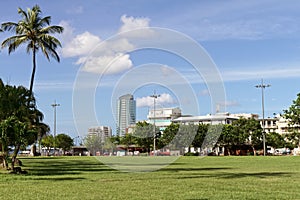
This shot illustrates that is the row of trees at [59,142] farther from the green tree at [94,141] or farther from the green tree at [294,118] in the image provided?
the green tree at [94,141]

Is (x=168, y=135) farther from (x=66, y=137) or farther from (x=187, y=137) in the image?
(x=66, y=137)

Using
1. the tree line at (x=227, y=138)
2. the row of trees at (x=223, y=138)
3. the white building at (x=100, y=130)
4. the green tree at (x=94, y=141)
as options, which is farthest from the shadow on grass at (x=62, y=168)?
the row of trees at (x=223, y=138)

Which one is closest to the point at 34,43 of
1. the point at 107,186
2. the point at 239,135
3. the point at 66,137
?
the point at 107,186

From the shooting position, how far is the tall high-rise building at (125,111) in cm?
2339

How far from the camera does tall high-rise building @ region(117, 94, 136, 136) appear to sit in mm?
23391

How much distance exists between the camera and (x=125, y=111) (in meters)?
23.9

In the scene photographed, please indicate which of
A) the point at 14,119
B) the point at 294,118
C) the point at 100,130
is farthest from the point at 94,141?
the point at 294,118

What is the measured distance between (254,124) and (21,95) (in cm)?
6934

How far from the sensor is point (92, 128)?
73.3 feet

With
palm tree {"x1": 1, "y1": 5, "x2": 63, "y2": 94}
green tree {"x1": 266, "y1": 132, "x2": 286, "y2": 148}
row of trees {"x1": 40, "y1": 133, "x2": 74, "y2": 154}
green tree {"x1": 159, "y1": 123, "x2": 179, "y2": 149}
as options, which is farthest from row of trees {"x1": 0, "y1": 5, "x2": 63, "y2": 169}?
row of trees {"x1": 40, "y1": 133, "x2": 74, "y2": 154}

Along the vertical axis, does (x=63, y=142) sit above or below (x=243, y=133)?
below

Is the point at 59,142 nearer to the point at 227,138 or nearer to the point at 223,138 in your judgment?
the point at 223,138

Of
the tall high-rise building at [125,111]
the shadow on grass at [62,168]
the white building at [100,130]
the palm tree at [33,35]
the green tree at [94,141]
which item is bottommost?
the shadow on grass at [62,168]

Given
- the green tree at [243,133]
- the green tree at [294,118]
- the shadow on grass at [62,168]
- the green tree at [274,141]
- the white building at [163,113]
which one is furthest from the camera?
the green tree at [274,141]
